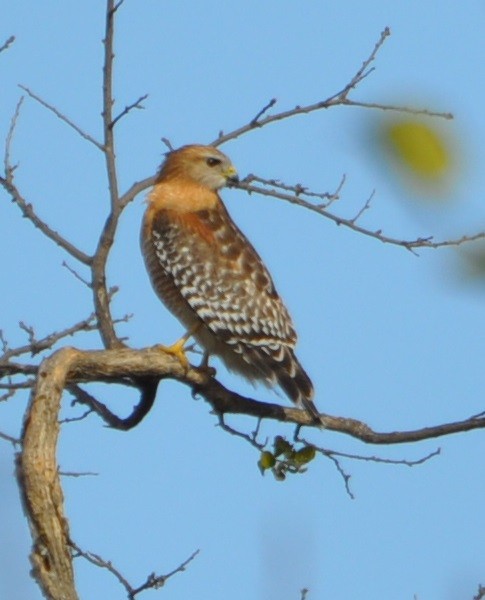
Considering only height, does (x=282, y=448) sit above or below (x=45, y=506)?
Result: above

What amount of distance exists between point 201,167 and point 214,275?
102 centimetres

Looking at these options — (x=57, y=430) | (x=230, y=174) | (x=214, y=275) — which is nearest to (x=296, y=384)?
(x=214, y=275)

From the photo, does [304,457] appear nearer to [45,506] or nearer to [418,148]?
[45,506]

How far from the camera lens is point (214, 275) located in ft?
21.6

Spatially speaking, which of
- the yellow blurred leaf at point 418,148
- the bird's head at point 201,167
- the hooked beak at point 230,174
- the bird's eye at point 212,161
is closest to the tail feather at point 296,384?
the hooked beak at point 230,174

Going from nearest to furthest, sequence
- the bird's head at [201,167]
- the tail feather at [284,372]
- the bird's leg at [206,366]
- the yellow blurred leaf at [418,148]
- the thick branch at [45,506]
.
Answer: the yellow blurred leaf at [418,148] < the thick branch at [45,506] < the tail feather at [284,372] < the bird's leg at [206,366] < the bird's head at [201,167]

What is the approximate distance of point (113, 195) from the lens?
5117 mm

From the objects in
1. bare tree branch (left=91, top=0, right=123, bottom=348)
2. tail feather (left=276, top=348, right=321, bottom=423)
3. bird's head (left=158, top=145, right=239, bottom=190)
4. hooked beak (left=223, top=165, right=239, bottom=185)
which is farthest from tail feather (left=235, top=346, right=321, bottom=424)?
bird's head (left=158, top=145, right=239, bottom=190)

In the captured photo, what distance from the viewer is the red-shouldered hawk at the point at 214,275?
19.6 ft

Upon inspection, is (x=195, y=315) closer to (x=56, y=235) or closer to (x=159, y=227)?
(x=159, y=227)

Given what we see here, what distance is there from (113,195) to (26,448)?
195 centimetres

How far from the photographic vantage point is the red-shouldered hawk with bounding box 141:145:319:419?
235 inches

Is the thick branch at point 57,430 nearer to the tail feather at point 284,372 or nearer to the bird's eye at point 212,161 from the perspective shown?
the tail feather at point 284,372

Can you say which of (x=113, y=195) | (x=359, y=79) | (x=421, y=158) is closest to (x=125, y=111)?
(x=113, y=195)
